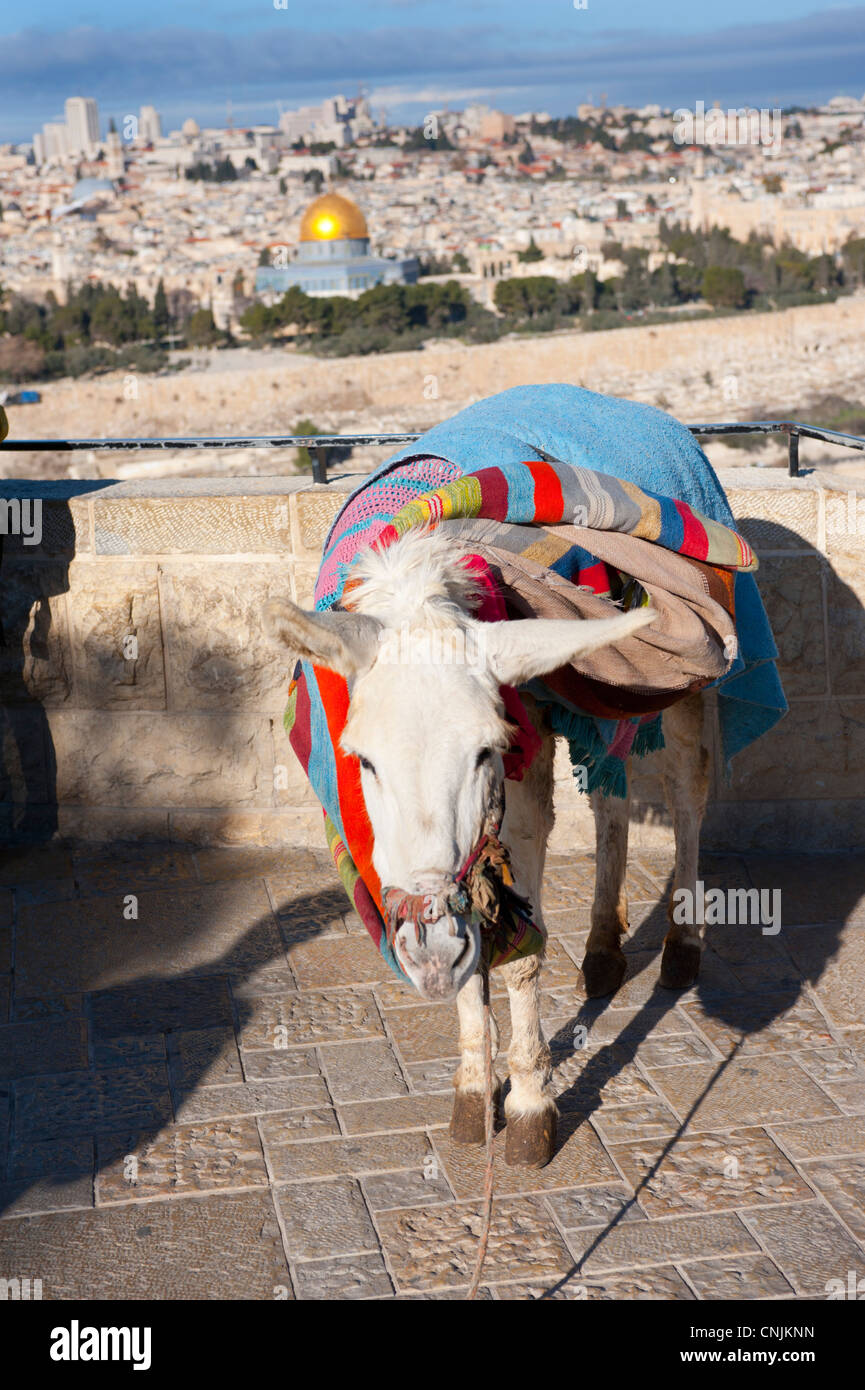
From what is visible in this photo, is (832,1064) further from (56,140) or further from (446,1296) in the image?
(56,140)

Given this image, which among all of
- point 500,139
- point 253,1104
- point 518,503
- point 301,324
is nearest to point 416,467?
point 518,503

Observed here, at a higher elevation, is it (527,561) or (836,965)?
(527,561)

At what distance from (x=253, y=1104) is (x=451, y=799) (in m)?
1.36

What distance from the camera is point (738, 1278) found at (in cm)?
265

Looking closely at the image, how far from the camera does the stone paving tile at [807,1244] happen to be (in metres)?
2.64

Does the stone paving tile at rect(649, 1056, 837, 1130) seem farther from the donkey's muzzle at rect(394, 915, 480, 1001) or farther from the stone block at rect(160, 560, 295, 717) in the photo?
the stone block at rect(160, 560, 295, 717)

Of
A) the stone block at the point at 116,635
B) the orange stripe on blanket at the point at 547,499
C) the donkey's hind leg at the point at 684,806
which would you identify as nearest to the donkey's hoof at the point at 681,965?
the donkey's hind leg at the point at 684,806

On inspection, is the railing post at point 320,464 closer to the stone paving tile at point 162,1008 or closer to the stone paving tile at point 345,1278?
the stone paving tile at point 162,1008

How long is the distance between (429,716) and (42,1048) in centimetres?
181

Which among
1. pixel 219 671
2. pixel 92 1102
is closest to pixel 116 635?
pixel 219 671

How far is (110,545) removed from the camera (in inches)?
186

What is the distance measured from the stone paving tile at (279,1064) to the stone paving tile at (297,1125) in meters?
0.16

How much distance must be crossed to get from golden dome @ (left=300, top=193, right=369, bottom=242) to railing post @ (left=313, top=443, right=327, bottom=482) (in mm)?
71358
